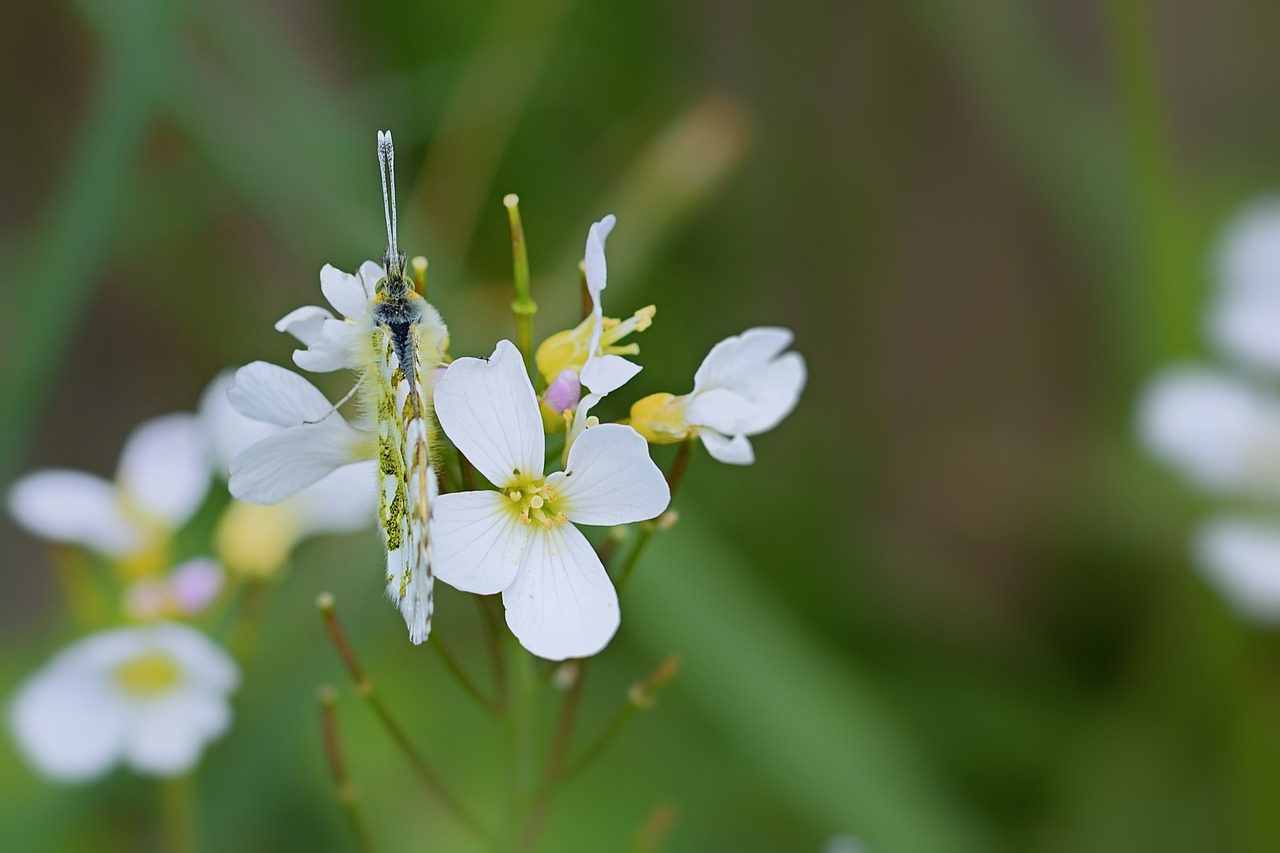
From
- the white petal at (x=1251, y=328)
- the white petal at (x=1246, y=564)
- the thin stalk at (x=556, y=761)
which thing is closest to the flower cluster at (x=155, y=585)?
the thin stalk at (x=556, y=761)

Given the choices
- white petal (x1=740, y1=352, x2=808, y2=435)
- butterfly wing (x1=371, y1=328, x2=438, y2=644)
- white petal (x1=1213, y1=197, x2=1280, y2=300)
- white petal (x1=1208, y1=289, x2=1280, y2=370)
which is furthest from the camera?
white petal (x1=1213, y1=197, x2=1280, y2=300)

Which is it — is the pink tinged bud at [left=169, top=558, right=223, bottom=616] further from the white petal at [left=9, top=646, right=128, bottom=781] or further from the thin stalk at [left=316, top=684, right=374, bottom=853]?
the thin stalk at [left=316, top=684, right=374, bottom=853]

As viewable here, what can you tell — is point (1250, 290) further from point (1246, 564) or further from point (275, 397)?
point (275, 397)

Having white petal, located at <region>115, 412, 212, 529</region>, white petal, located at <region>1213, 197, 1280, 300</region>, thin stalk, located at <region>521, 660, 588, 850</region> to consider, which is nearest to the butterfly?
thin stalk, located at <region>521, 660, 588, 850</region>

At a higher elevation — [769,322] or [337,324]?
[769,322]

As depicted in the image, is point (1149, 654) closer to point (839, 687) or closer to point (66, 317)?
point (839, 687)

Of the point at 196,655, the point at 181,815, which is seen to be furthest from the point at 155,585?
the point at 181,815
